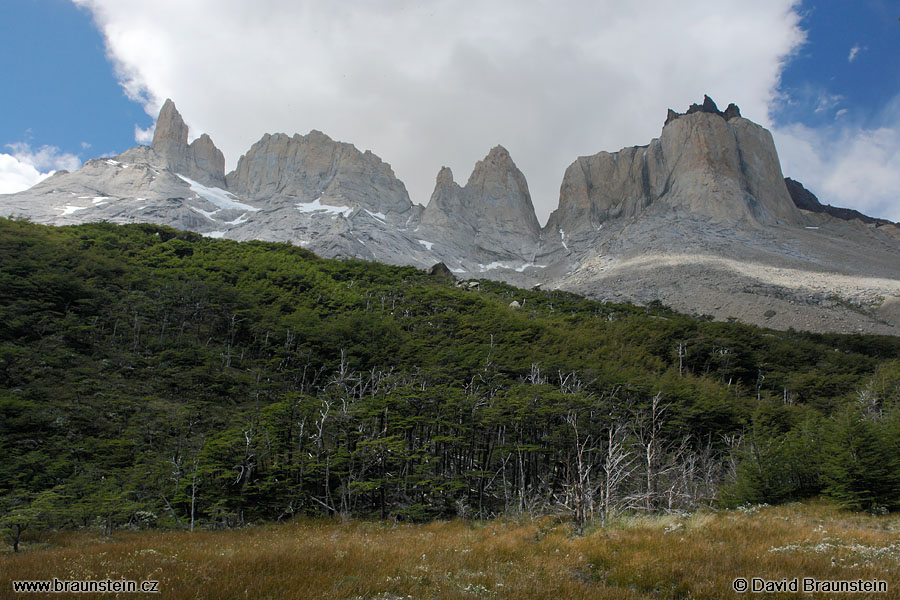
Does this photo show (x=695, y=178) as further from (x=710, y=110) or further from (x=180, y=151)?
(x=180, y=151)

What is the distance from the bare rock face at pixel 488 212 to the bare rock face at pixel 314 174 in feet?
55.3

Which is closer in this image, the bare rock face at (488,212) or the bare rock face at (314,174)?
the bare rock face at (488,212)

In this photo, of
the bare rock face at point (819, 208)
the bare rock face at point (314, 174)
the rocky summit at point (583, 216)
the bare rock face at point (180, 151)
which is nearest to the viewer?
the rocky summit at point (583, 216)

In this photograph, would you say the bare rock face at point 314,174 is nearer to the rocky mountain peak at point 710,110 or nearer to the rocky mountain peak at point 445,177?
the rocky mountain peak at point 445,177

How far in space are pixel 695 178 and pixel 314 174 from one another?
12528cm

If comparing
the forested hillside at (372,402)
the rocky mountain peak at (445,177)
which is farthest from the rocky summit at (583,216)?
the forested hillside at (372,402)

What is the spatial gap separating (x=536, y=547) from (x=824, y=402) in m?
39.4

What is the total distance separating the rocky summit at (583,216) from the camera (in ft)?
261

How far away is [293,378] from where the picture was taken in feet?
113

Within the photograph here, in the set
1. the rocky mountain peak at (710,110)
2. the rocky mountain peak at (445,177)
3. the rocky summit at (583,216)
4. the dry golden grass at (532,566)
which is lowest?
the dry golden grass at (532,566)

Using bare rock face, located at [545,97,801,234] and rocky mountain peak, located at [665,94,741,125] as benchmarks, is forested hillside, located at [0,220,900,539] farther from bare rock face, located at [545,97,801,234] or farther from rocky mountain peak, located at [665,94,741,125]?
rocky mountain peak, located at [665,94,741,125]

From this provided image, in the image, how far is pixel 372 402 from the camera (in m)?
20.0

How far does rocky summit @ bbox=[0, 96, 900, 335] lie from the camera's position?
79.6 metres

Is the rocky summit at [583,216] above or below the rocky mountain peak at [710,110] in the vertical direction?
below
